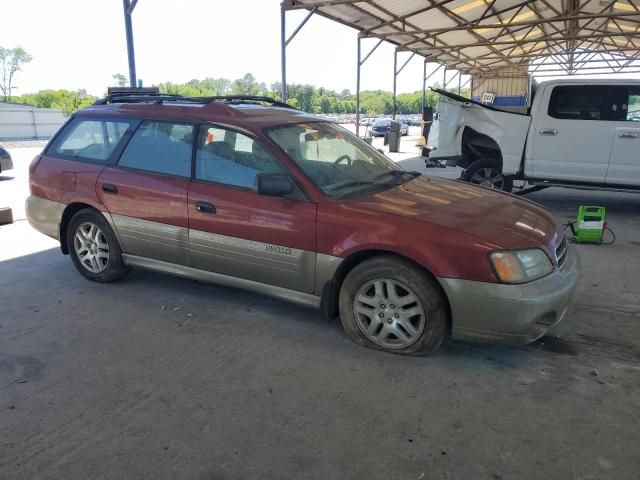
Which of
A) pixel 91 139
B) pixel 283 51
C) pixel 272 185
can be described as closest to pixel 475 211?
pixel 272 185

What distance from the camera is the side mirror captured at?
3.49 metres

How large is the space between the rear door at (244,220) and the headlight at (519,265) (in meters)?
1.21

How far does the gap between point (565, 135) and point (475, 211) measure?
523 centimetres

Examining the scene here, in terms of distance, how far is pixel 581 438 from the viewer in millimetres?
2564

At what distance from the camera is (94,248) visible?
15.3 feet

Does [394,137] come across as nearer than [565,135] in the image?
No

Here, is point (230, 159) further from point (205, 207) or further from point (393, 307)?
point (393, 307)

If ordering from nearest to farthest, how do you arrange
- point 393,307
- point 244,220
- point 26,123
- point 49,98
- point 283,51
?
point 393,307 → point 244,220 → point 283,51 → point 26,123 → point 49,98

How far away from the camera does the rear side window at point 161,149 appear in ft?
13.5

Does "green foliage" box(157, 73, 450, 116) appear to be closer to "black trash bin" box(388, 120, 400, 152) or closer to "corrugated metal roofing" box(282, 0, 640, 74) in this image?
"corrugated metal roofing" box(282, 0, 640, 74)

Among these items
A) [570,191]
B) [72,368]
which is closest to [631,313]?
[72,368]

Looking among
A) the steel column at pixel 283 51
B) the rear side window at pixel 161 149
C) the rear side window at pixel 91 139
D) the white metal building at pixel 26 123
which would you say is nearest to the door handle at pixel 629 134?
the rear side window at pixel 161 149

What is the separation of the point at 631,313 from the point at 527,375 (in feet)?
5.11

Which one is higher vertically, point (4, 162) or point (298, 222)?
point (298, 222)
